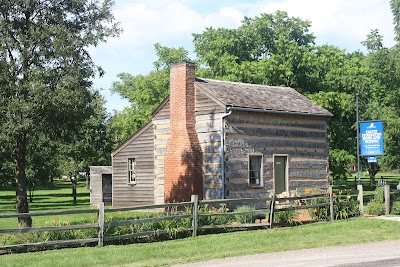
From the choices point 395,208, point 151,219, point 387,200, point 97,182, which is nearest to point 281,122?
point 387,200

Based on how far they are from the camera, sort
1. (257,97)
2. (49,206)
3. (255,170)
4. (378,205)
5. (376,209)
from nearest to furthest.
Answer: (376,209) < (378,205) < (255,170) < (257,97) < (49,206)

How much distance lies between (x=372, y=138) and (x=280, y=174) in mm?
4323

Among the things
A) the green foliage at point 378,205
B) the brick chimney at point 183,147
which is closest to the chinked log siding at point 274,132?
the brick chimney at point 183,147

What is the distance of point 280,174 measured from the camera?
86.1 feet

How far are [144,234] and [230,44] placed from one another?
100 feet

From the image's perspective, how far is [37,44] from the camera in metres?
19.9

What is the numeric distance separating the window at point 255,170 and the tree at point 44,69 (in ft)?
25.6

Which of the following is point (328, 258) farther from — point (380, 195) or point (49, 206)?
point (49, 206)

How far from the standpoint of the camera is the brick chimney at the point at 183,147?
973 inches

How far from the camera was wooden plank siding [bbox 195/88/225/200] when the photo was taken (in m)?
24.2

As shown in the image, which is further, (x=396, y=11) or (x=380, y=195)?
(x=396, y=11)

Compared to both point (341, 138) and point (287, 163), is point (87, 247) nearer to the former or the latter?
point (287, 163)

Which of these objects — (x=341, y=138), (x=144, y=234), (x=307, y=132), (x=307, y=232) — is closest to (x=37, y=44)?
(x=144, y=234)

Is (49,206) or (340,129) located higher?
(340,129)
